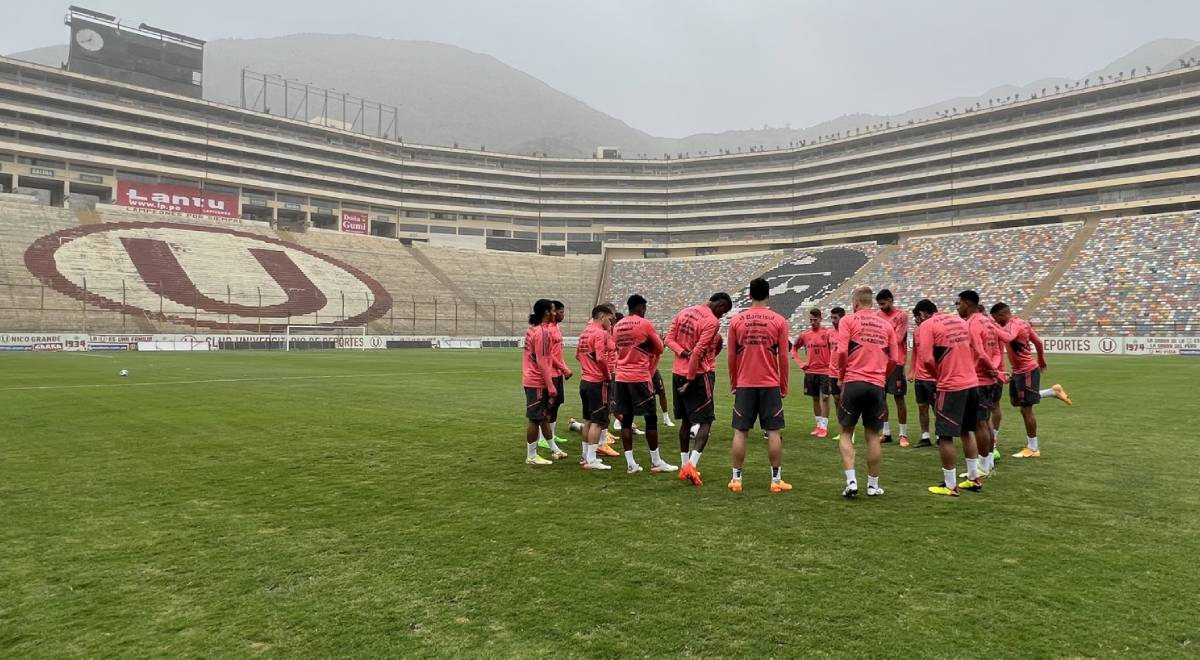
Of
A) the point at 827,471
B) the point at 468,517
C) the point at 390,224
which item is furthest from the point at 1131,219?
the point at 390,224

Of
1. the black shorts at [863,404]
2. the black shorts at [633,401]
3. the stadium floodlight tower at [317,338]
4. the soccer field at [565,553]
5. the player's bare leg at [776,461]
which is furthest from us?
the stadium floodlight tower at [317,338]

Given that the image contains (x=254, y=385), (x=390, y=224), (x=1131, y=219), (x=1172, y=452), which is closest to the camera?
(x=1172, y=452)

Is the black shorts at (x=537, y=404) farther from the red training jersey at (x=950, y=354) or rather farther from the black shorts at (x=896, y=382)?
the black shorts at (x=896, y=382)

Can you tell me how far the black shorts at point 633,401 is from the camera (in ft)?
25.7

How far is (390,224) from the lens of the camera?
99000mm

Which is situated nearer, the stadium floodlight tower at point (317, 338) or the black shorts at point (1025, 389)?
the black shorts at point (1025, 389)

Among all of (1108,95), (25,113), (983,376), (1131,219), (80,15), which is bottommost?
(983,376)

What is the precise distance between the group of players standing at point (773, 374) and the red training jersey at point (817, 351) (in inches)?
74.3

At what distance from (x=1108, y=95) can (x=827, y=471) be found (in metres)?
86.0

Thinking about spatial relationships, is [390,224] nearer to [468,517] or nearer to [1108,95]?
[1108,95]

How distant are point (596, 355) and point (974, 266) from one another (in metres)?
58.5

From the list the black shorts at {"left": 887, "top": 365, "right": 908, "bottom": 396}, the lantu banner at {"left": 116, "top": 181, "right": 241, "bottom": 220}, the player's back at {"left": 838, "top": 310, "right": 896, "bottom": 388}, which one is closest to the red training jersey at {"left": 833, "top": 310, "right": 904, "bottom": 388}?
the player's back at {"left": 838, "top": 310, "right": 896, "bottom": 388}

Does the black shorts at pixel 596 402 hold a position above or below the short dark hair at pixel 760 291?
below

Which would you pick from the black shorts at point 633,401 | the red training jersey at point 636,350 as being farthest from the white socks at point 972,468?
the red training jersey at point 636,350
